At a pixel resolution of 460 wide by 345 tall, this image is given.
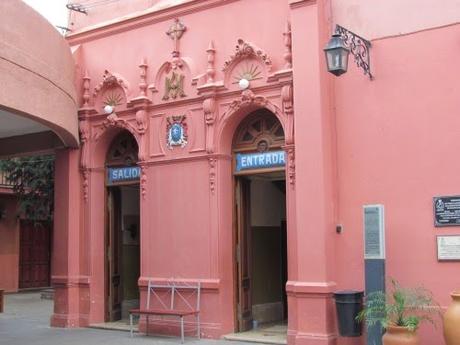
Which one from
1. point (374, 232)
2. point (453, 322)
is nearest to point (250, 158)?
point (374, 232)

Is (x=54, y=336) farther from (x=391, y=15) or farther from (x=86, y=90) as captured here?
(x=391, y=15)

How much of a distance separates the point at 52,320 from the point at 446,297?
325 inches

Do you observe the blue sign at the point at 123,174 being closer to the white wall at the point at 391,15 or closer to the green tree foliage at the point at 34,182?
the white wall at the point at 391,15

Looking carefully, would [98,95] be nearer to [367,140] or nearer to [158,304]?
[158,304]

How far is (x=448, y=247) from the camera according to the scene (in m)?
9.41

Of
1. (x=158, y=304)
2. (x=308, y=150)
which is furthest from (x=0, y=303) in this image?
(x=308, y=150)

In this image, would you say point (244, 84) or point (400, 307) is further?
point (244, 84)

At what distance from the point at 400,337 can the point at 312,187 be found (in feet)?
8.93

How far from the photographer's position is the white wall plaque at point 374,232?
9547 millimetres

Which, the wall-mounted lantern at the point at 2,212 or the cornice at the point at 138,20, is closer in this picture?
the cornice at the point at 138,20

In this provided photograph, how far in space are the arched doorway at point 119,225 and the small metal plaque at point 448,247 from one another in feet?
21.2

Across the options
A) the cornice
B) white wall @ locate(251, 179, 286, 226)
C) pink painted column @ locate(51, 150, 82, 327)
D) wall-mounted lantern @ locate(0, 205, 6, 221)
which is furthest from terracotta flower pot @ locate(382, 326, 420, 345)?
wall-mounted lantern @ locate(0, 205, 6, 221)

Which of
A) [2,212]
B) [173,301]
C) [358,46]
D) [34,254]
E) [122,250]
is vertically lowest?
[173,301]

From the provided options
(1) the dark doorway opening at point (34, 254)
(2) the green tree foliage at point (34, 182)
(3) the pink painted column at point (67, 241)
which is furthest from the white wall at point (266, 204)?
(1) the dark doorway opening at point (34, 254)
